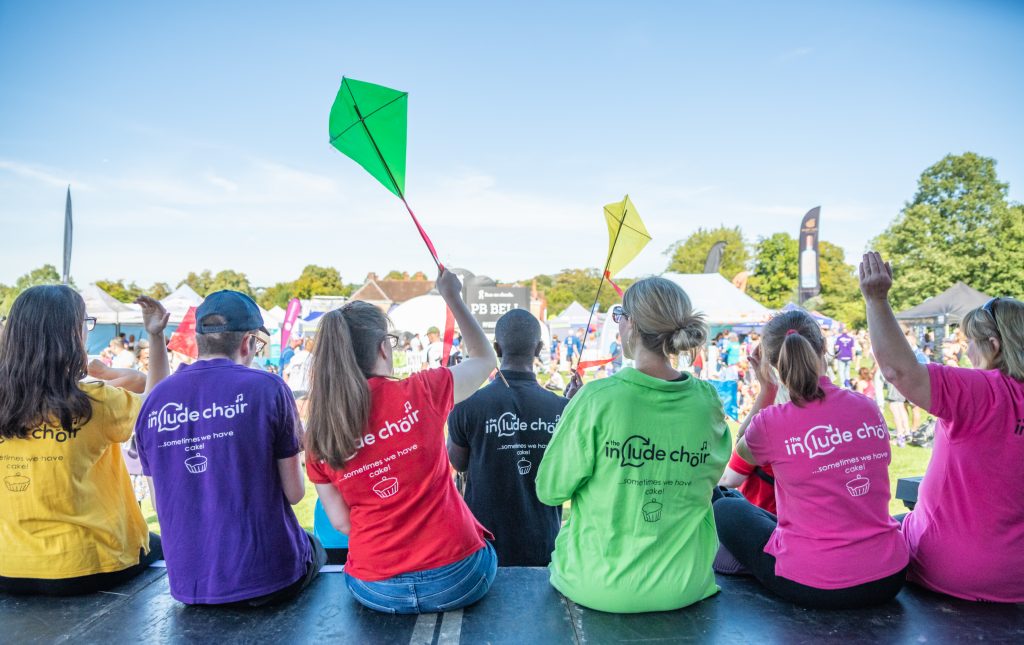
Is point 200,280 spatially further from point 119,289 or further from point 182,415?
point 182,415

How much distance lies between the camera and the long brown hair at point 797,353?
2.34 m

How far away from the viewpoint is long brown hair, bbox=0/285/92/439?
2.33 m

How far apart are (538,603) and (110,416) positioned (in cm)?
184

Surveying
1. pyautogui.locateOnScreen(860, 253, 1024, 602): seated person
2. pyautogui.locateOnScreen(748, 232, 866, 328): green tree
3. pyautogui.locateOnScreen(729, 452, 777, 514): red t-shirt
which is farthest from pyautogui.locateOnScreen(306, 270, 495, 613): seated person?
pyautogui.locateOnScreen(748, 232, 866, 328): green tree

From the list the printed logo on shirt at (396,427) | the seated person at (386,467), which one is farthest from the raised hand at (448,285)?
the printed logo on shirt at (396,427)

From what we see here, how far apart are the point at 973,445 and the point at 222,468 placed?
2.79 m

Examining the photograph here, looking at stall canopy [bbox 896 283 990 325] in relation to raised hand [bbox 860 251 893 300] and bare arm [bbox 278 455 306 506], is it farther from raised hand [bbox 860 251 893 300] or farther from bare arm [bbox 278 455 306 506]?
bare arm [bbox 278 455 306 506]

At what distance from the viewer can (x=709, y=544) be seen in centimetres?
231

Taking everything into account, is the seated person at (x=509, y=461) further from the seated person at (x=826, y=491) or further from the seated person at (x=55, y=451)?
the seated person at (x=55, y=451)

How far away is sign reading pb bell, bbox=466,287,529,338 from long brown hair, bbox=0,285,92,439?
11.4m

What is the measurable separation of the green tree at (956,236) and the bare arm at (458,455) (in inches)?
1559

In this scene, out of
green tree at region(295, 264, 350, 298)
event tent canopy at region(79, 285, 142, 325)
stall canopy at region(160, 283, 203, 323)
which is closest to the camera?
event tent canopy at region(79, 285, 142, 325)

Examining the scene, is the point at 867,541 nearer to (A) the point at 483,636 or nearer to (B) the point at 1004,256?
(A) the point at 483,636

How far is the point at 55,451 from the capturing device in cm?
239
